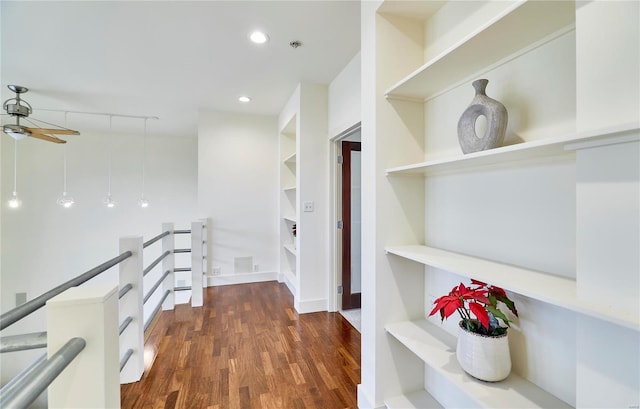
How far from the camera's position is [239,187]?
425 centimetres

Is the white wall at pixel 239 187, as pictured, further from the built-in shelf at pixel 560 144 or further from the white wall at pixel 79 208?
the built-in shelf at pixel 560 144

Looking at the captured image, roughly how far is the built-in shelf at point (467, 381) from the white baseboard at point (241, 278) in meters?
3.07

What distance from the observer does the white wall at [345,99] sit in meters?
2.55

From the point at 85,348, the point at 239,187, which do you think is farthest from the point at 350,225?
the point at 85,348

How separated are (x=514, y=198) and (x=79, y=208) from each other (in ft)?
21.7

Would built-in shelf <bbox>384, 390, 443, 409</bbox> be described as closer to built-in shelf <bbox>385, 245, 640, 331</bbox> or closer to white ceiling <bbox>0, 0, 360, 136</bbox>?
built-in shelf <bbox>385, 245, 640, 331</bbox>

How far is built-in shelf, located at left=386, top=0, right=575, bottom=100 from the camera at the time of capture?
0.89m

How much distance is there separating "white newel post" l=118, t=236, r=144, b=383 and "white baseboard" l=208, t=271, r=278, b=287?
2.15 m

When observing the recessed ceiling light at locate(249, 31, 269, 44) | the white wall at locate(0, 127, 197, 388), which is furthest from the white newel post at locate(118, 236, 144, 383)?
the white wall at locate(0, 127, 197, 388)

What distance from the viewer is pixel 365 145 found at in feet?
5.48

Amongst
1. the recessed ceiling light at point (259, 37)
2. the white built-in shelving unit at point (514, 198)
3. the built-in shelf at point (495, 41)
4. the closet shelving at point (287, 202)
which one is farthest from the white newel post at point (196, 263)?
the built-in shelf at point (495, 41)

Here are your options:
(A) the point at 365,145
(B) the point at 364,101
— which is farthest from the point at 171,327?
(B) the point at 364,101

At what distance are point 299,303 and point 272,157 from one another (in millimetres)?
2370

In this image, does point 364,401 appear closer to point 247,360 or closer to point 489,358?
point 489,358
